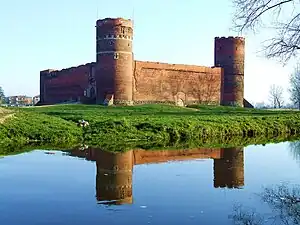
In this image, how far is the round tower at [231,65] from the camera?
50.7 metres

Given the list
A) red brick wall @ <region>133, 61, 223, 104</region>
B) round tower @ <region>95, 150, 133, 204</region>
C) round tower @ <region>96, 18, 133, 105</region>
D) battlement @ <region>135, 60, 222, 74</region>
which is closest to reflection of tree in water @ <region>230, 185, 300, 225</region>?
round tower @ <region>95, 150, 133, 204</region>

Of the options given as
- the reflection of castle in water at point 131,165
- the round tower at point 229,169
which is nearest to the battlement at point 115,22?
the reflection of castle in water at point 131,165

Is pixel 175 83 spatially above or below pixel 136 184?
above

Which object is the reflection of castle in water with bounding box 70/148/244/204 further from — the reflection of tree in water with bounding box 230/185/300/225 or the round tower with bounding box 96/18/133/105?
the round tower with bounding box 96/18/133/105

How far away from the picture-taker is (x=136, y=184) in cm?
976

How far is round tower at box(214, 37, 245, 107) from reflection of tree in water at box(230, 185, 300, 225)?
4271 centimetres

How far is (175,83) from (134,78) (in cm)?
519

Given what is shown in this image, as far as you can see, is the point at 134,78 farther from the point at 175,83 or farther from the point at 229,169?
the point at 229,169

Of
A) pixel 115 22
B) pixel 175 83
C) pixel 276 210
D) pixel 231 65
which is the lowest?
pixel 276 210

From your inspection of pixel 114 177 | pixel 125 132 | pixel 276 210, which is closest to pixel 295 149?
pixel 125 132

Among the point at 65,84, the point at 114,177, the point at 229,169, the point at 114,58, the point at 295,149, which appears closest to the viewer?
the point at 114,177

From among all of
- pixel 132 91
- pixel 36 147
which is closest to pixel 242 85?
pixel 132 91

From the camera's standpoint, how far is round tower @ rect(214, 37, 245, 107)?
166 feet

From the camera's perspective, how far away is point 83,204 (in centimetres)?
A: 780
